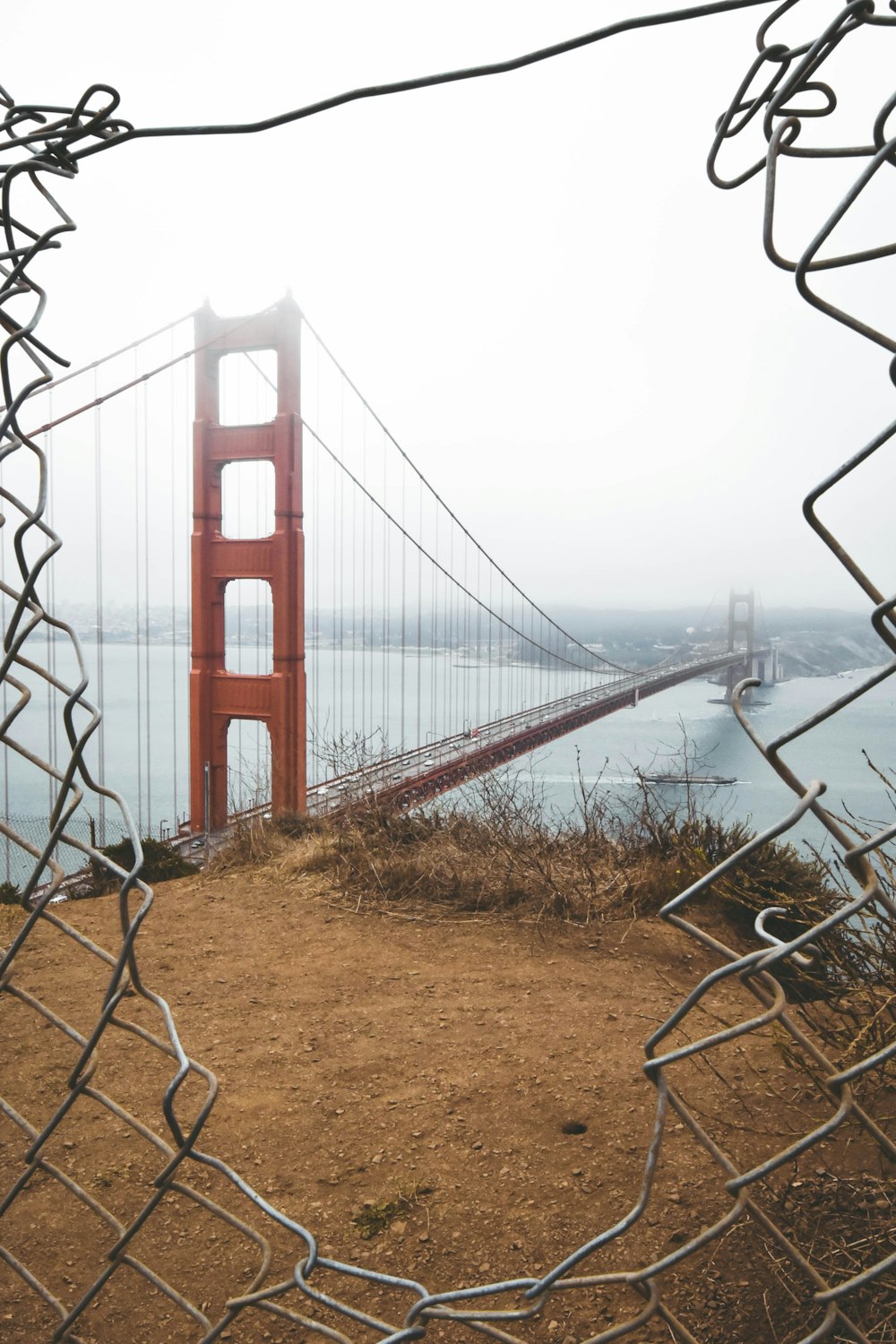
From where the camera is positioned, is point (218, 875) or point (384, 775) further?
point (384, 775)

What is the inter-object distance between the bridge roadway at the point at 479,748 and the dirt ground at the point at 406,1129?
195 cm

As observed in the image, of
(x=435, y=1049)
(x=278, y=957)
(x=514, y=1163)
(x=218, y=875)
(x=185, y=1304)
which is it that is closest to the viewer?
(x=185, y=1304)

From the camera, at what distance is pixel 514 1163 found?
158cm

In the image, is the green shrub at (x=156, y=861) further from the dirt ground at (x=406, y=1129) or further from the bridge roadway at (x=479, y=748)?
the dirt ground at (x=406, y=1129)

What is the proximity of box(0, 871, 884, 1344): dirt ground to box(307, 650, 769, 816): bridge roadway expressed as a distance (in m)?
1.95

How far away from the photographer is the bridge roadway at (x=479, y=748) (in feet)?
16.5

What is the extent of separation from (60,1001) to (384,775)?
2743 mm

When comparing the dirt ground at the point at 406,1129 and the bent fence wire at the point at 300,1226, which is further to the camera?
the dirt ground at the point at 406,1129

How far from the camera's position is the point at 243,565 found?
876cm

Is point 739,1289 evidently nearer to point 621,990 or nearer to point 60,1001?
point 621,990

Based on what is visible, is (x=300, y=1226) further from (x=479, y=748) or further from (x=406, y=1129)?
(x=479, y=748)

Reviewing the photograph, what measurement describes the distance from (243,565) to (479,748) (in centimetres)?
286

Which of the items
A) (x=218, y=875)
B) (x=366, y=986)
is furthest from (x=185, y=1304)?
(x=218, y=875)

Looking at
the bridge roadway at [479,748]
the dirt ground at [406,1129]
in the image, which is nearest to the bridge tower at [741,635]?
the bridge roadway at [479,748]
